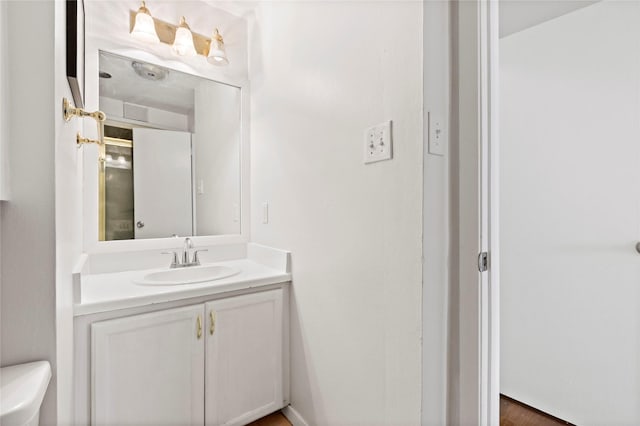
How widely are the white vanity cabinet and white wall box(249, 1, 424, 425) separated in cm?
15

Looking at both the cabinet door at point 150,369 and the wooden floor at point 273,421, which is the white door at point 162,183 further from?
the wooden floor at point 273,421

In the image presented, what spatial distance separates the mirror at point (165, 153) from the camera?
162 cm

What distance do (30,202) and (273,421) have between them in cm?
145

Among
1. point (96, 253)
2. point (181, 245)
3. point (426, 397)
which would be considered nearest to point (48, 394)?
point (426, 397)

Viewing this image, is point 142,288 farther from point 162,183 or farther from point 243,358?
point 162,183

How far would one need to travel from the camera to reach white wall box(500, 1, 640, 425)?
1476 millimetres

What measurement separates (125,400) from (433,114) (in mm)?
1500

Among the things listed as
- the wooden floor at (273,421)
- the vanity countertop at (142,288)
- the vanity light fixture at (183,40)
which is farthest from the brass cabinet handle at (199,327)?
the vanity light fixture at (183,40)

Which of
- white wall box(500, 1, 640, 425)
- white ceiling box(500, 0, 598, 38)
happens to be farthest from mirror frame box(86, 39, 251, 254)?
white wall box(500, 1, 640, 425)

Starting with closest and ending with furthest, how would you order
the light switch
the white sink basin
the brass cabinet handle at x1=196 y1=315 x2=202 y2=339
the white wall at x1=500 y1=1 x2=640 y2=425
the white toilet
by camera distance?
the white toilet
the brass cabinet handle at x1=196 y1=315 x2=202 y2=339
the white wall at x1=500 y1=1 x2=640 y2=425
the white sink basin
the light switch

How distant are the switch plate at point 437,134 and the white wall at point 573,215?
1132 mm

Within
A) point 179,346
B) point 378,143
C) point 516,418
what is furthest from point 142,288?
point 516,418

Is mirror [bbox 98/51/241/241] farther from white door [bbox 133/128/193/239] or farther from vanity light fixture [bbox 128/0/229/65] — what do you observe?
vanity light fixture [bbox 128/0/229/65]

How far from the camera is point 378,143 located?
1.05m
